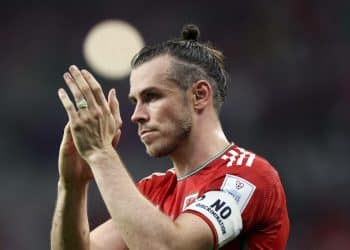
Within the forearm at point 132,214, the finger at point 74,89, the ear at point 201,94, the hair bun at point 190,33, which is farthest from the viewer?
the hair bun at point 190,33

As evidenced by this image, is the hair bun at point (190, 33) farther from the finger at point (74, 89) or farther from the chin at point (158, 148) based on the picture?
the finger at point (74, 89)

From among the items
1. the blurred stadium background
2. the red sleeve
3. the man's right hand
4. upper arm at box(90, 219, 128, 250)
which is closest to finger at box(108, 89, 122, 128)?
the man's right hand

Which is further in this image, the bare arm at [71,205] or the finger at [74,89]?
the bare arm at [71,205]

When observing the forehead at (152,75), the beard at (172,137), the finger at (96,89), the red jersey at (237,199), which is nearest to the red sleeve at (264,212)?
the red jersey at (237,199)

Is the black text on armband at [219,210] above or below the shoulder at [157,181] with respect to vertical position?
below

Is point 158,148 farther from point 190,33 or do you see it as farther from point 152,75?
point 190,33

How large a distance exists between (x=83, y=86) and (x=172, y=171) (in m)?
1.00

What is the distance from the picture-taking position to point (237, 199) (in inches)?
132

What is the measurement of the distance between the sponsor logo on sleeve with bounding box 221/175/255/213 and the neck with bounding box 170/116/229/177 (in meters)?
0.31

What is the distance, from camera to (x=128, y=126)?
426 inches

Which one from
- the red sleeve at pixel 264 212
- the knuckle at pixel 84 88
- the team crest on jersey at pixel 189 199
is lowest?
the red sleeve at pixel 264 212

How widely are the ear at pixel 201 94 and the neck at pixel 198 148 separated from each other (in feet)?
Answer: 0.33

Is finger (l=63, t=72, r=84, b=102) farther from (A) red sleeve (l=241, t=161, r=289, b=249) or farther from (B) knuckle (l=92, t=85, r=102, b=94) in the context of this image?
(A) red sleeve (l=241, t=161, r=289, b=249)

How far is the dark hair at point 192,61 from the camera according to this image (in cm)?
381
